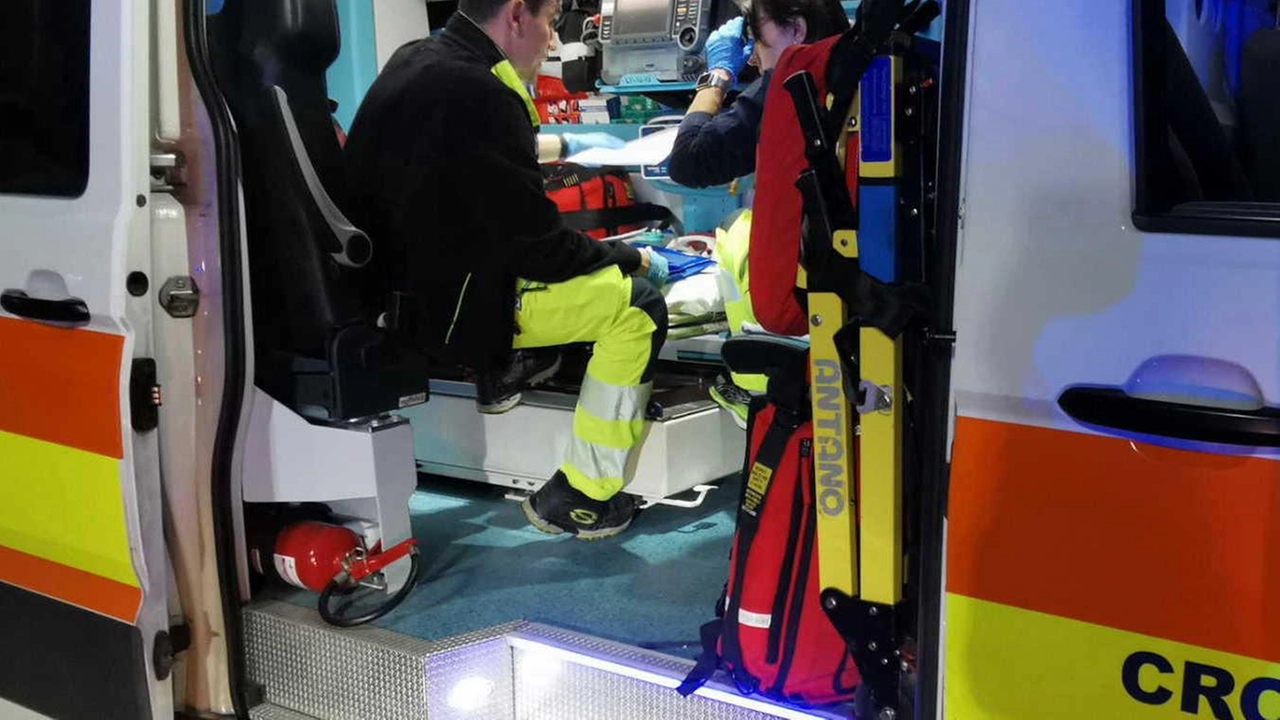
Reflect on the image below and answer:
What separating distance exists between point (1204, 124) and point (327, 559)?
2.00 meters

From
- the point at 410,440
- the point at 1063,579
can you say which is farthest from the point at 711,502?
the point at 1063,579

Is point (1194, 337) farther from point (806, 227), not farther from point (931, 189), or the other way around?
point (806, 227)

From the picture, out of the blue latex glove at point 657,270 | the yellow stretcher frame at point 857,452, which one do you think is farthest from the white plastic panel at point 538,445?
the yellow stretcher frame at point 857,452

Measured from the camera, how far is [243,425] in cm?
253

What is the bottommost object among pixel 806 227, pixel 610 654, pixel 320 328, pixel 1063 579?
pixel 610 654

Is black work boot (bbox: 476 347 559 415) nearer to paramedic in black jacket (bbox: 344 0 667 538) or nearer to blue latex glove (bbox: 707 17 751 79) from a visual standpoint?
paramedic in black jacket (bbox: 344 0 667 538)

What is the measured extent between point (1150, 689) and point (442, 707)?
1355 mm

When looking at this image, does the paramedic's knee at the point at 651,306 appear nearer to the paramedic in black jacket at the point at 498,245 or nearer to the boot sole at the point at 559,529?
the paramedic in black jacket at the point at 498,245

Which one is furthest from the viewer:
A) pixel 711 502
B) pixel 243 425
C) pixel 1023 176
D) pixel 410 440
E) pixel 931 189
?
pixel 711 502

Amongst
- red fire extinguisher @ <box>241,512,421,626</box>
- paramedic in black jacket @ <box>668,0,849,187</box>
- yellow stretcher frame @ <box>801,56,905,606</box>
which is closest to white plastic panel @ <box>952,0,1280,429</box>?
yellow stretcher frame @ <box>801,56,905,606</box>

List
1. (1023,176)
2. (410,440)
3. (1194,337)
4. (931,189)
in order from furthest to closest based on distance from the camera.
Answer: (410,440) → (931,189) → (1023,176) → (1194,337)

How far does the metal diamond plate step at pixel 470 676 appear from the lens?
2.03m

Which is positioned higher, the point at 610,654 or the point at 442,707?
the point at 610,654

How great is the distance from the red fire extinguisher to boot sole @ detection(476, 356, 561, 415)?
914 mm
